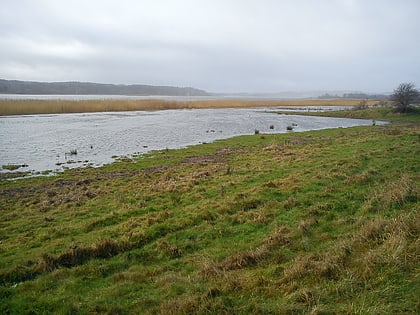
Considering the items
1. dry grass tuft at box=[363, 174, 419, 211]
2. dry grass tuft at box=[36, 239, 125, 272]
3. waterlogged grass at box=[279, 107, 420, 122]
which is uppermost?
waterlogged grass at box=[279, 107, 420, 122]

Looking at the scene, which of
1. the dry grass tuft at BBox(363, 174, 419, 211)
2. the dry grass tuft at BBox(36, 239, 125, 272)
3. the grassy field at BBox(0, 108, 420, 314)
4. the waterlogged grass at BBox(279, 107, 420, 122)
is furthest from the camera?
the waterlogged grass at BBox(279, 107, 420, 122)

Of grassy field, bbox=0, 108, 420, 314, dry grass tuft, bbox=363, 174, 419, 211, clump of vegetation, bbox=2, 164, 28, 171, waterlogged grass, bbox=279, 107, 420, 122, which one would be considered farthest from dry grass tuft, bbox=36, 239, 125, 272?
waterlogged grass, bbox=279, 107, 420, 122

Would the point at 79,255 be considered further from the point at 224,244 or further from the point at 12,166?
the point at 12,166

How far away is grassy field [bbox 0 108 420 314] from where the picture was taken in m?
5.76

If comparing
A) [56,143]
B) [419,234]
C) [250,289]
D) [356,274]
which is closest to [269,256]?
[250,289]

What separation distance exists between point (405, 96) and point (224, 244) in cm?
6375

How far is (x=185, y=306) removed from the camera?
225 inches

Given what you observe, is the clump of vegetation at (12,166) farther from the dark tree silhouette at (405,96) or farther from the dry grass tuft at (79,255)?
the dark tree silhouette at (405,96)

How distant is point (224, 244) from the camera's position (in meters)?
9.02

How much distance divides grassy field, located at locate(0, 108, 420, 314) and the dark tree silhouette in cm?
5013

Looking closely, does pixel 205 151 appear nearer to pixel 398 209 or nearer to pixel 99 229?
pixel 99 229

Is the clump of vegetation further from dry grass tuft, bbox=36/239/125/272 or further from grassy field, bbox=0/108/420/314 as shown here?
dry grass tuft, bbox=36/239/125/272

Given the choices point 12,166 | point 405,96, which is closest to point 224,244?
point 12,166

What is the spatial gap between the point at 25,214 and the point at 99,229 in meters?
4.96
